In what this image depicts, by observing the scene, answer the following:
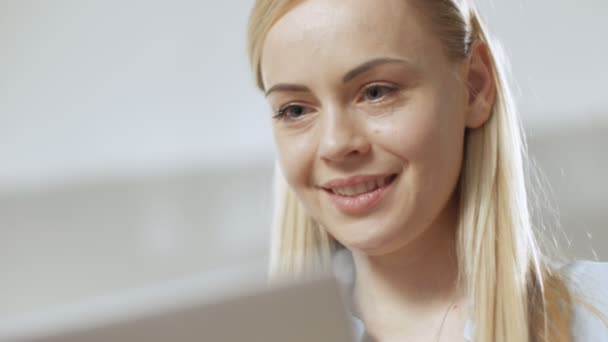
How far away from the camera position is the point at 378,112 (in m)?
0.81

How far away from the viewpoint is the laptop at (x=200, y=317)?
323 mm

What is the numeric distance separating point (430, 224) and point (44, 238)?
4.91ft

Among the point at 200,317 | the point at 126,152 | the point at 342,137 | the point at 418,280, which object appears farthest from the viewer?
the point at 126,152

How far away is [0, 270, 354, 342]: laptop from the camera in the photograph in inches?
12.7

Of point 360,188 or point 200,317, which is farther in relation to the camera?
point 360,188

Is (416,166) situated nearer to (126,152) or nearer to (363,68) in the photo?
(363,68)

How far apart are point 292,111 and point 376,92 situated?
88 mm

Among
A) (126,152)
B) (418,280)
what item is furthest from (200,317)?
(126,152)

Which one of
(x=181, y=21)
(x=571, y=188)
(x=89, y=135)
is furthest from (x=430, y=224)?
(x=89, y=135)

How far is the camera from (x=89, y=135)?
2.14 metres

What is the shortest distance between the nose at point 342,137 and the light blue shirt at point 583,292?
13cm

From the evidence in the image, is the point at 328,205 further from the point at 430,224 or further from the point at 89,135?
the point at 89,135

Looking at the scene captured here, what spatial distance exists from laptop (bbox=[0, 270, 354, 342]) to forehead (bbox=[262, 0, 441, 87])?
1.47 ft

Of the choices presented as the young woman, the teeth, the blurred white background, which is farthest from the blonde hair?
the blurred white background
